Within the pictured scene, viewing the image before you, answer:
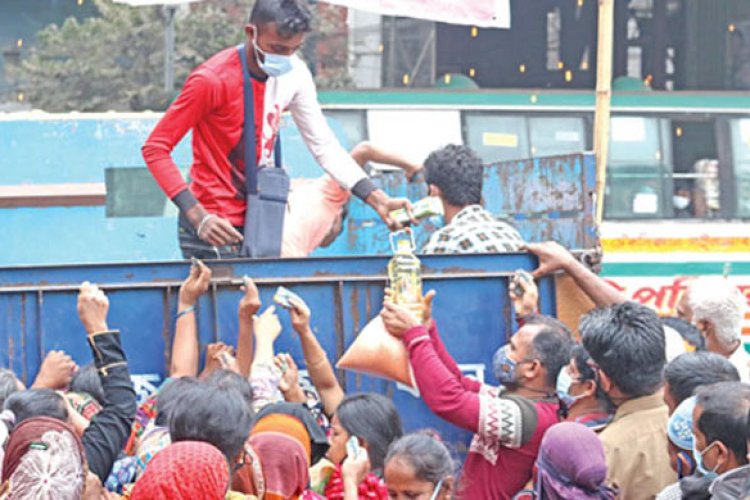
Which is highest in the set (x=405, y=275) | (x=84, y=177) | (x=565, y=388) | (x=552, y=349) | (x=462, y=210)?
(x=84, y=177)

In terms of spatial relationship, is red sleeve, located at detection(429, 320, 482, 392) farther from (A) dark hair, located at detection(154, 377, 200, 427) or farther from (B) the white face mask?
(B) the white face mask

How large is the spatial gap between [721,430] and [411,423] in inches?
83.7

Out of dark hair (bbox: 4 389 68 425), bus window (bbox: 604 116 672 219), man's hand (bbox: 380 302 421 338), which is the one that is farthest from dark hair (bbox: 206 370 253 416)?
bus window (bbox: 604 116 672 219)

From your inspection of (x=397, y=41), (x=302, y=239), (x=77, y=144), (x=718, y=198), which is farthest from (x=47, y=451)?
(x=397, y=41)

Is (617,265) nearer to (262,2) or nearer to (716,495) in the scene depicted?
(262,2)

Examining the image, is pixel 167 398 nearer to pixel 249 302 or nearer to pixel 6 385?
pixel 6 385

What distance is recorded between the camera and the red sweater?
4828 mm

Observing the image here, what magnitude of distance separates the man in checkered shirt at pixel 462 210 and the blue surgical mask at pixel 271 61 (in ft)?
2.57

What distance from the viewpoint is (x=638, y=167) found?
40.7 feet

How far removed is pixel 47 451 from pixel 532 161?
206 inches

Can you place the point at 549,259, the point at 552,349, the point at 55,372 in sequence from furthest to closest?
the point at 549,259, the point at 55,372, the point at 552,349

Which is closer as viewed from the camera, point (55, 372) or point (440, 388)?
point (440, 388)

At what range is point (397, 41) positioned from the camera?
14.7m

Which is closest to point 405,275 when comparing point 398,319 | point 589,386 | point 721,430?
point 398,319
